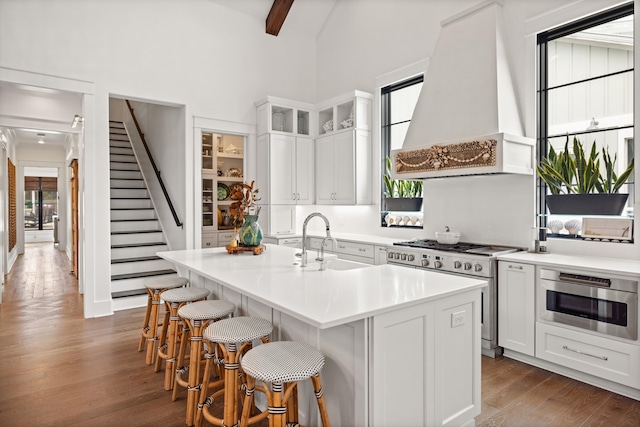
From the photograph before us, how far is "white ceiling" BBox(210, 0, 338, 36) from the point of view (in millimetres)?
5656

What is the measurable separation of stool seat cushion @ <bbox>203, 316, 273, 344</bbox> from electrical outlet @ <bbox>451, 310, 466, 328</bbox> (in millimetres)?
1019

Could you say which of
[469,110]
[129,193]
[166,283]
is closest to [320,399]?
[166,283]

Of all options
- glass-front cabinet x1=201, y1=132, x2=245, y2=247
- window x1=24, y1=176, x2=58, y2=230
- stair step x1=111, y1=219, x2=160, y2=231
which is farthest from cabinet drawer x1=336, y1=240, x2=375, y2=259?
window x1=24, y1=176, x2=58, y2=230

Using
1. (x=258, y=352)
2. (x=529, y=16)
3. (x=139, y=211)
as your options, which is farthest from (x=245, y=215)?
(x=139, y=211)

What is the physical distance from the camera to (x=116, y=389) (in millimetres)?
2783

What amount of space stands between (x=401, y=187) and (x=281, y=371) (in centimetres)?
364

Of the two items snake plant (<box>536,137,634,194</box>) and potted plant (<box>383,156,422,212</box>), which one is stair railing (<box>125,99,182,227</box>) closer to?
potted plant (<box>383,156,422,212</box>)

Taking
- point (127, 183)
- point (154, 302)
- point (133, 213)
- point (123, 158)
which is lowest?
point (154, 302)

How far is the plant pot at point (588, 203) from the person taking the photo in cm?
303

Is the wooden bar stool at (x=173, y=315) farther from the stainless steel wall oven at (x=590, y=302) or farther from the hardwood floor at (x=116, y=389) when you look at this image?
the stainless steel wall oven at (x=590, y=302)

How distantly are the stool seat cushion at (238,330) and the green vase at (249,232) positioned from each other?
3.72 ft

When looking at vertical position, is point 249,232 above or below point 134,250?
above

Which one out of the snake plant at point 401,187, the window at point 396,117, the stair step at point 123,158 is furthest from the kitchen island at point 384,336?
the stair step at point 123,158

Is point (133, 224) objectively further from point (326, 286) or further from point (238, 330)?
point (326, 286)
